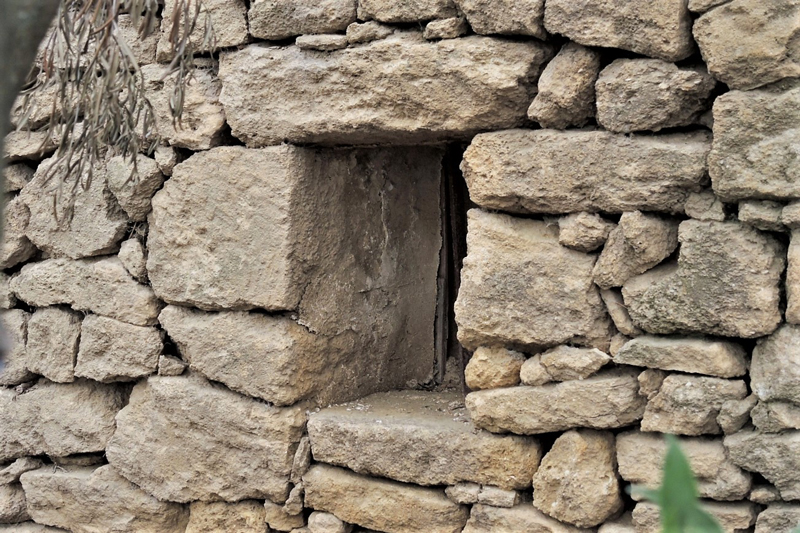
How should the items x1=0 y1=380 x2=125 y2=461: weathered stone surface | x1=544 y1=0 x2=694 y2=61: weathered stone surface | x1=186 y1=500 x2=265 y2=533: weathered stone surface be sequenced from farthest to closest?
x1=0 y1=380 x2=125 y2=461: weathered stone surface → x1=186 y1=500 x2=265 y2=533: weathered stone surface → x1=544 y1=0 x2=694 y2=61: weathered stone surface

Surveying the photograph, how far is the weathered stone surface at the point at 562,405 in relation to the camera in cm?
249

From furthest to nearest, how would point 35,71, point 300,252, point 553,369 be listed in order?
point 35,71 < point 300,252 < point 553,369

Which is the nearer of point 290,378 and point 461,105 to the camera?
point 461,105

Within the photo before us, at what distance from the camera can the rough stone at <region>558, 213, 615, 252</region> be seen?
2494mm

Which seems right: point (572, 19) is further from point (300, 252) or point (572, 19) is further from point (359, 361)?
point (359, 361)

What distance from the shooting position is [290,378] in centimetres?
298

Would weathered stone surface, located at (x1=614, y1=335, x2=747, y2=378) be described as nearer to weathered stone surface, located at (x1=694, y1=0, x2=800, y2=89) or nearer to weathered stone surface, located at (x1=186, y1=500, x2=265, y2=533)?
weathered stone surface, located at (x1=694, y1=0, x2=800, y2=89)

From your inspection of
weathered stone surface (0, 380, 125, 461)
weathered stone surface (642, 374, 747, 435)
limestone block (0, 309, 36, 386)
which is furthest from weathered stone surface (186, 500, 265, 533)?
weathered stone surface (642, 374, 747, 435)

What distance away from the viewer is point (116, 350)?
10.8 feet

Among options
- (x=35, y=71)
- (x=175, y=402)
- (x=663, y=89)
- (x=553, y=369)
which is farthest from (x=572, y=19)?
(x=35, y=71)

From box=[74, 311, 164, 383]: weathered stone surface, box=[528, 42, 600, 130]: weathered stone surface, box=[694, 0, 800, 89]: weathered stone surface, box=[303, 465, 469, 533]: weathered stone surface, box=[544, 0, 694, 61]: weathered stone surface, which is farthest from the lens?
box=[74, 311, 164, 383]: weathered stone surface

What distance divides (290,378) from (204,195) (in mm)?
662

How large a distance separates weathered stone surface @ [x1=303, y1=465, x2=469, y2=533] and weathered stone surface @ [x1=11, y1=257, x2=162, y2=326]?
0.84 metres

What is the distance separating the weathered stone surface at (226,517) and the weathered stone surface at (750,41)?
6.53ft
